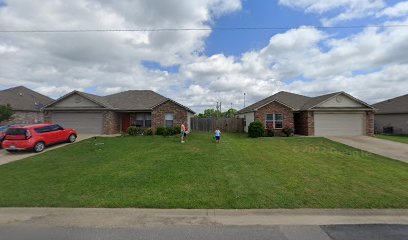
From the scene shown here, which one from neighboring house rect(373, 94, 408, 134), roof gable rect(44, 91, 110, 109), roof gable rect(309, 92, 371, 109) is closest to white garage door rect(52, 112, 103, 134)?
roof gable rect(44, 91, 110, 109)

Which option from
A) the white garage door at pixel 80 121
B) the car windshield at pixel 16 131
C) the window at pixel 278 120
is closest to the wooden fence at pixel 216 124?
the window at pixel 278 120

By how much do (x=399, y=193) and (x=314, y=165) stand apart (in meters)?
3.50

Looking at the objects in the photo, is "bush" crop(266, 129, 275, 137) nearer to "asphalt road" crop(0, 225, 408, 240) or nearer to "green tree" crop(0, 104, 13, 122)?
"asphalt road" crop(0, 225, 408, 240)

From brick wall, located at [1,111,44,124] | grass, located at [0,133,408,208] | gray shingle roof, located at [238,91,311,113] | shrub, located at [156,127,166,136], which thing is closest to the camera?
grass, located at [0,133,408,208]

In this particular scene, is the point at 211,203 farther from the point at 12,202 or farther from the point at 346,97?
the point at 346,97

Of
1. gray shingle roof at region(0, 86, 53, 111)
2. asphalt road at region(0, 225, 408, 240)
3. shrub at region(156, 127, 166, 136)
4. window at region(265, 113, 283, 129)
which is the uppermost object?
gray shingle roof at region(0, 86, 53, 111)

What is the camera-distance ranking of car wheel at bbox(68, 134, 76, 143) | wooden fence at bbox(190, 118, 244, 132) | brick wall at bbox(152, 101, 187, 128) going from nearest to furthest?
car wheel at bbox(68, 134, 76, 143) → brick wall at bbox(152, 101, 187, 128) → wooden fence at bbox(190, 118, 244, 132)

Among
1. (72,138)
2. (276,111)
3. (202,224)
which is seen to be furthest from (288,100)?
(202,224)

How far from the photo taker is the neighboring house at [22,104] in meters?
28.0

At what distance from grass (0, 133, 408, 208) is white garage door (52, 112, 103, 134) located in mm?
12120

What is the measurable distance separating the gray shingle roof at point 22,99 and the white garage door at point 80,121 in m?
9.09

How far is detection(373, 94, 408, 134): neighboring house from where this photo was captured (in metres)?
26.5

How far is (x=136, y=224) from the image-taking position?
182 inches

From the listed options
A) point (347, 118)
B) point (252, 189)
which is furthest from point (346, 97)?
point (252, 189)
